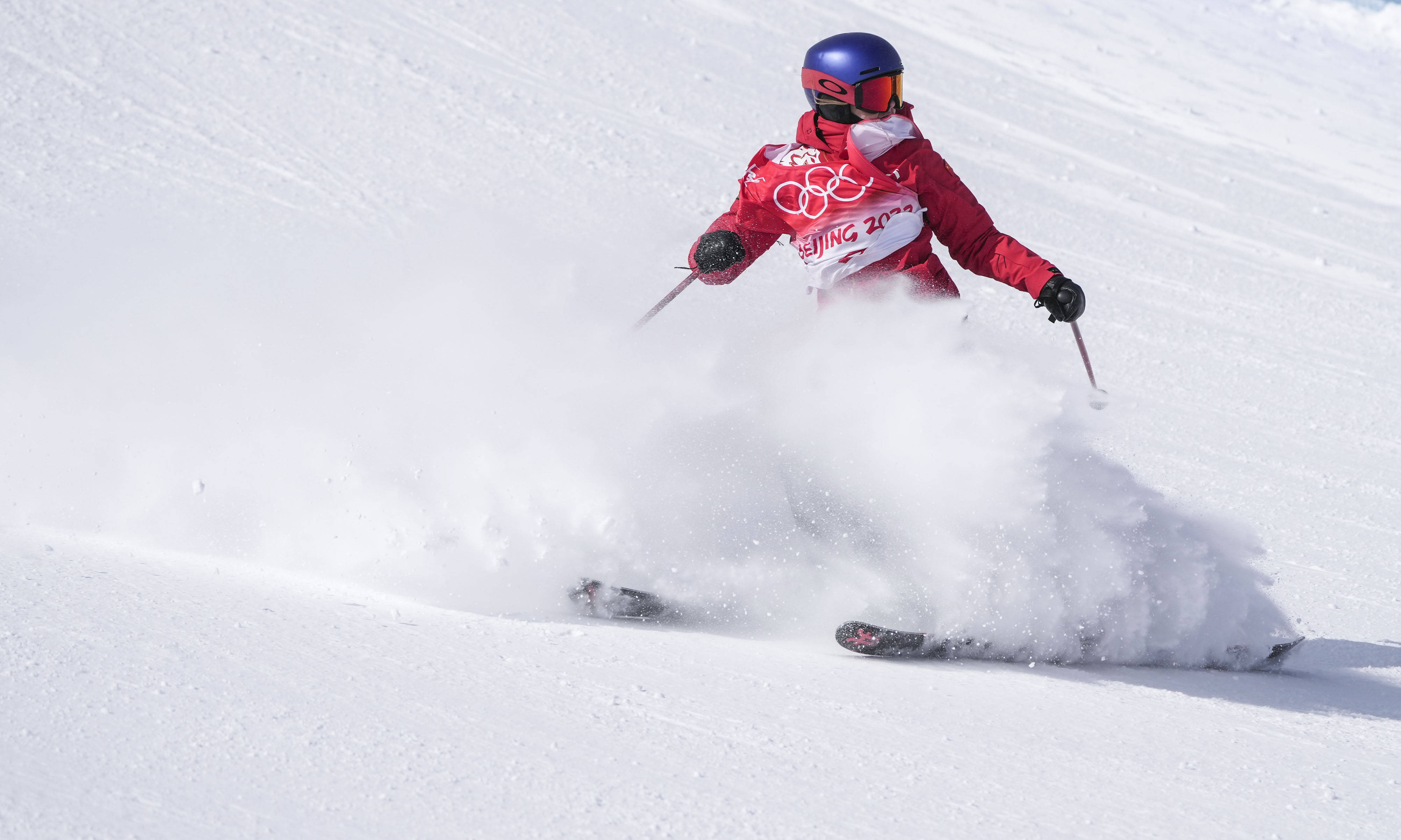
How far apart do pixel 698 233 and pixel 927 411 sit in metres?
4.43

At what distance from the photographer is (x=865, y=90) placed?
348 centimetres

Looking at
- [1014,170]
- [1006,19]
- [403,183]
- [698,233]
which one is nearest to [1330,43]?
[1006,19]

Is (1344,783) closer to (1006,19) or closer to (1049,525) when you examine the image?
(1049,525)

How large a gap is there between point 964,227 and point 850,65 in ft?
1.89

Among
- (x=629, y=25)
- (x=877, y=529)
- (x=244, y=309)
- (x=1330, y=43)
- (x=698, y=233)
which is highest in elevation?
(x=1330, y=43)

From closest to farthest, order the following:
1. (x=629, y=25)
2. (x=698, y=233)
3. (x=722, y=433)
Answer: (x=722, y=433) → (x=698, y=233) → (x=629, y=25)

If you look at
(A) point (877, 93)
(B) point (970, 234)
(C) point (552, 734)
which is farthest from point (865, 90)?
(C) point (552, 734)

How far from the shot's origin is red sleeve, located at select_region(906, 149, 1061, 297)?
3.53 metres

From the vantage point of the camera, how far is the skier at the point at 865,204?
349cm

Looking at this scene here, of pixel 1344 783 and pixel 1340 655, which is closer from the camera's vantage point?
pixel 1344 783

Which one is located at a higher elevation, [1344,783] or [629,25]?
[629,25]

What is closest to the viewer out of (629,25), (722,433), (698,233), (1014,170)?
(722,433)

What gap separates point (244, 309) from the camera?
5.16 metres

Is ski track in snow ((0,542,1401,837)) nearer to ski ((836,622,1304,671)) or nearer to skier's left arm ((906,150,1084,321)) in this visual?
ski ((836,622,1304,671))
